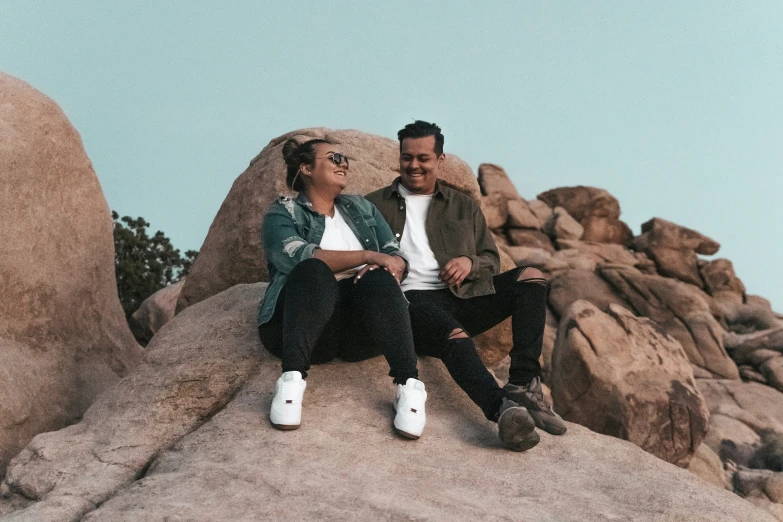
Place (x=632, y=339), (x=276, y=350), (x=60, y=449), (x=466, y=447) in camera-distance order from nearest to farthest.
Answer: (x=466, y=447) → (x=60, y=449) → (x=276, y=350) → (x=632, y=339)

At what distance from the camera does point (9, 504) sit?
5613 millimetres

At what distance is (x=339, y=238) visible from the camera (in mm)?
6188

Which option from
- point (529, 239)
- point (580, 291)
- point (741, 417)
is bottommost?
point (741, 417)

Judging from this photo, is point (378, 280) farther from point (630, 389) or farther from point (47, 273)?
point (630, 389)

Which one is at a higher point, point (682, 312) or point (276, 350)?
point (276, 350)

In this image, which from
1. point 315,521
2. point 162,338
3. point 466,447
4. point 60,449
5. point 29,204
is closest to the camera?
point 315,521

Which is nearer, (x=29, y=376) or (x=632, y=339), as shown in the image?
(x=29, y=376)

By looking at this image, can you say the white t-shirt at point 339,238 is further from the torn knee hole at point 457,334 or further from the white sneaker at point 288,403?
the white sneaker at point 288,403

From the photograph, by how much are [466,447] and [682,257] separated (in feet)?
105

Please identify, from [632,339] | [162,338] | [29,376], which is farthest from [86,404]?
[632,339]

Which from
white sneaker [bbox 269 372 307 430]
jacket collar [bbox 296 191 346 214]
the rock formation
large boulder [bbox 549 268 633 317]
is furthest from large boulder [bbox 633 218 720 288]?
white sneaker [bbox 269 372 307 430]

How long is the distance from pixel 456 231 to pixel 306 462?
267 centimetres

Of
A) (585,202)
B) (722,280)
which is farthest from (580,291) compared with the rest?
(585,202)

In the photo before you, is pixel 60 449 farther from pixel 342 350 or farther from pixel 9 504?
pixel 342 350
